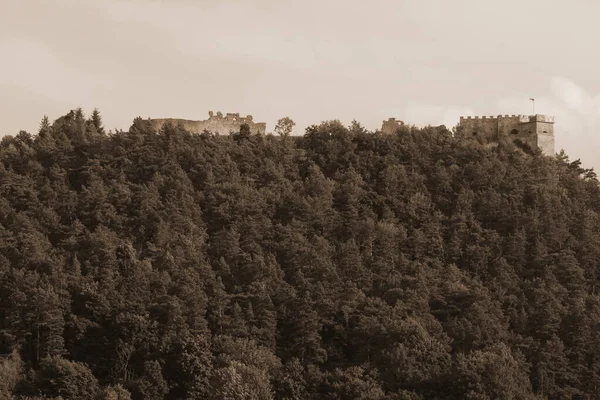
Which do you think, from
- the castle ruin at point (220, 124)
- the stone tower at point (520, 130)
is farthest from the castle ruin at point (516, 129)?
the castle ruin at point (220, 124)

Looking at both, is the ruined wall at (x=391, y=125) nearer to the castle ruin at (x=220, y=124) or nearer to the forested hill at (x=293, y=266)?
the forested hill at (x=293, y=266)

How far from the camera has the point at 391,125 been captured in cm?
8725

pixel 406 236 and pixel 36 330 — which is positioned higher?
pixel 406 236

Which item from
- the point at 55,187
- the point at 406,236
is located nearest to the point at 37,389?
the point at 55,187

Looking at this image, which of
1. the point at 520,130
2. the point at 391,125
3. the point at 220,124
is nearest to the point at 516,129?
the point at 520,130

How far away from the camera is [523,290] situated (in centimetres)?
7525

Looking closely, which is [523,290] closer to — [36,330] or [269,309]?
[269,309]

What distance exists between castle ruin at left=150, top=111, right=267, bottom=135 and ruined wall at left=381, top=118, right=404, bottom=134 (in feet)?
23.8

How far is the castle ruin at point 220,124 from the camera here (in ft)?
278

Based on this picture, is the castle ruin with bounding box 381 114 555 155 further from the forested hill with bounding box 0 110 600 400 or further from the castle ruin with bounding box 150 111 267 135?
the castle ruin with bounding box 150 111 267 135

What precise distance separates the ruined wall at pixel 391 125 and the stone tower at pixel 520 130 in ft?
12.1

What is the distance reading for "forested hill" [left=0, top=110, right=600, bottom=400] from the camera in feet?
219

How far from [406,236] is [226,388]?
18.5m

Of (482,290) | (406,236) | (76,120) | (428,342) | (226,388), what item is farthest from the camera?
(76,120)
